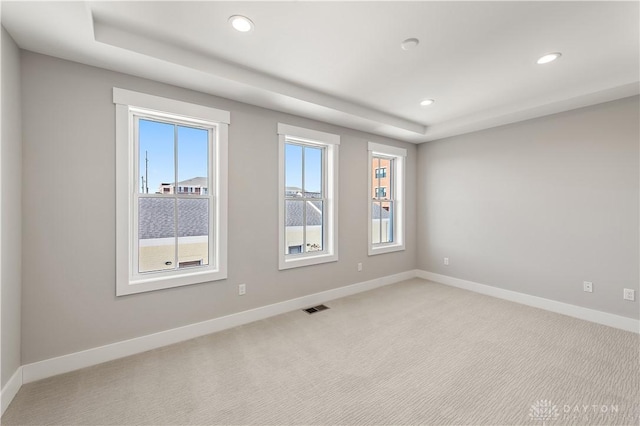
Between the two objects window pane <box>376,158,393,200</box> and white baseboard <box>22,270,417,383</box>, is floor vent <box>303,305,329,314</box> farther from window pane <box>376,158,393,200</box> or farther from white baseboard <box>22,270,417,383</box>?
window pane <box>376,158,393,200</box>

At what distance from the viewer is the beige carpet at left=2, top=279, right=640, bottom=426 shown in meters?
1.76

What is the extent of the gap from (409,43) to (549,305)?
146 inches

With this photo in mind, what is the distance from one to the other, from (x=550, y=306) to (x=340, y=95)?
3825mm

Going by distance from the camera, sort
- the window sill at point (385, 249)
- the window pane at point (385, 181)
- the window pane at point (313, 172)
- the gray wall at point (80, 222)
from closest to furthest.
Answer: the gray wall at point (80, 222) < the window pane at point (313, 172) < the window sill at point (385, 249) < the window pane at point (385, 181)

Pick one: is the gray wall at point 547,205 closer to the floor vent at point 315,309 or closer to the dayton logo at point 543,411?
the dayton logo at point 543,411

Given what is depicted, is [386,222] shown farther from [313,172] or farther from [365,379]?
[365,379]

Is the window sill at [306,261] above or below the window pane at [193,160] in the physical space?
below

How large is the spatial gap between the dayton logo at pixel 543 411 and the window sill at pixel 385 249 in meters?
2.73

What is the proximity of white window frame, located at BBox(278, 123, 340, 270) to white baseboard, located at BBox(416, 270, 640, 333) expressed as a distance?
7.28 feet

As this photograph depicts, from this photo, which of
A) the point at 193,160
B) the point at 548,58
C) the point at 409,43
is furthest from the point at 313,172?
the point at 548,58

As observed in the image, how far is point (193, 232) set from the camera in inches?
115

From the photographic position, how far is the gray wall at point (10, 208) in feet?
5.87

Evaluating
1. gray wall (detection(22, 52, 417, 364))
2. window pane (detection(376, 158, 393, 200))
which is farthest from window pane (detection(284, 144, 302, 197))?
window pane (detection(376, 158, 393, 200))

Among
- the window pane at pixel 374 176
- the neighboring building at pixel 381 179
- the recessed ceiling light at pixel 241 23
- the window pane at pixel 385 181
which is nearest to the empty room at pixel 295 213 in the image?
the recessed ceiling light at pixel 241 23
